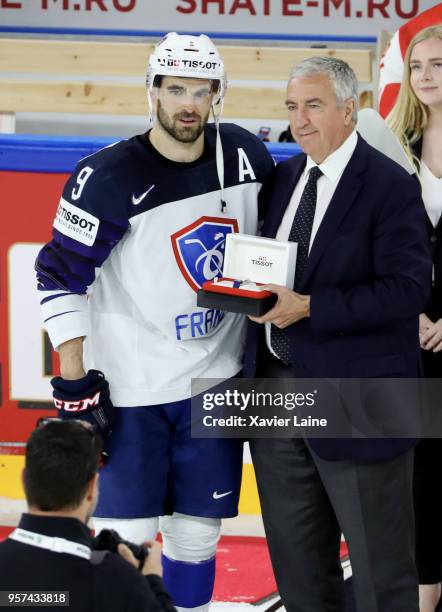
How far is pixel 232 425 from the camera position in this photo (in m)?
2.46

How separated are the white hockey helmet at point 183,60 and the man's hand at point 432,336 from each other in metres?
0.78

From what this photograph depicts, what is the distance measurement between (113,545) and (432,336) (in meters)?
1.09

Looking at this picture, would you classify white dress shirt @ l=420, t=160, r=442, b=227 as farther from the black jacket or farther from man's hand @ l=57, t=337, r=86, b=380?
the black jacket

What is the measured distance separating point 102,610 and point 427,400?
1.13m

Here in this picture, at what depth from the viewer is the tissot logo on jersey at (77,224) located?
229cm

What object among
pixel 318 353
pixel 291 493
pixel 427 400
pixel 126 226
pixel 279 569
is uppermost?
pixel 126 226

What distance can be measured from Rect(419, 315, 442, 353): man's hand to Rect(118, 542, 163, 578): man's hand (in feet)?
3.17

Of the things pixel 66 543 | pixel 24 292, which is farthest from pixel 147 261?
pixel 24 292

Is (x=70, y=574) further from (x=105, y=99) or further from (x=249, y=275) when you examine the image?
(x=105, y=99)

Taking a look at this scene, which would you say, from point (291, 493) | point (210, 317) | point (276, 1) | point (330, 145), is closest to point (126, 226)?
point (210, 317)

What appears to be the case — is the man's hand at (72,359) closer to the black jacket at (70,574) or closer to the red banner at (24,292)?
the black jacket at (70,574)

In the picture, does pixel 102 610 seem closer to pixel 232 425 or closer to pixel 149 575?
pixel 149 575

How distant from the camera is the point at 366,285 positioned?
2.17m

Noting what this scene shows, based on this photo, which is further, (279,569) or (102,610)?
(279,569)
